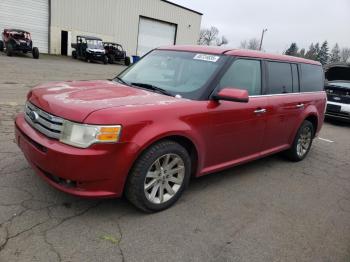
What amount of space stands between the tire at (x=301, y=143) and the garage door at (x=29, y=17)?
1109 inches

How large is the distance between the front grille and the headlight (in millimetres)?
119

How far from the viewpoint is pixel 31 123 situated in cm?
343

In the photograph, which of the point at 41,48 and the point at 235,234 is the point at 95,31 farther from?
the point at 235,234

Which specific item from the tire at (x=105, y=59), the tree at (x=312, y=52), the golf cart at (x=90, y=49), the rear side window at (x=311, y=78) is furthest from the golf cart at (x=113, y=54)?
the tree at (x=312, y=52)

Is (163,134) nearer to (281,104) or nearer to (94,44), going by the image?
(281,104)

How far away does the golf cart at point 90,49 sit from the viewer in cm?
2694

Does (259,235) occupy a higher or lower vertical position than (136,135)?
lower

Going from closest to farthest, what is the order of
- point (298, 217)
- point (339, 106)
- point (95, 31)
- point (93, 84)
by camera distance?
point (298, 217) < point (93, 84) < point (339, 106) < point (95, 31)

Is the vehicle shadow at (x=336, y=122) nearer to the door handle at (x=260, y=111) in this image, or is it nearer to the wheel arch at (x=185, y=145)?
the door handle at (x=260, y=111)

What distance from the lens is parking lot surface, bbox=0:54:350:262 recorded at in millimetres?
2859

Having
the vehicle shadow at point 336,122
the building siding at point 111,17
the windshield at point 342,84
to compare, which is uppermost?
the building siding at point 111,17

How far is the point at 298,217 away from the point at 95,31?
32.0 meters

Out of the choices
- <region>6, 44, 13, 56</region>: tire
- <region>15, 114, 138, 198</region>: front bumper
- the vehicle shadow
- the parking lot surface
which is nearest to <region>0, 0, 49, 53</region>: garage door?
<region>6, 44, 13, 56</region>: tire

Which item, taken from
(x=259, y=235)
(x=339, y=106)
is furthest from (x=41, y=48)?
(x=259, y=235)
